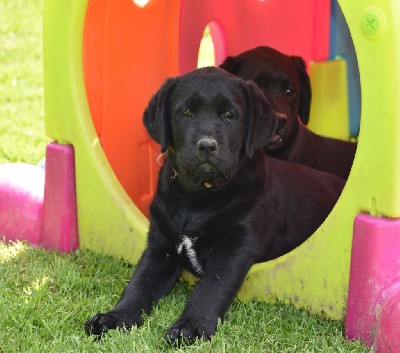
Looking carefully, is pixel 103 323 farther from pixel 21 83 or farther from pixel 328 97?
pixel 21 83

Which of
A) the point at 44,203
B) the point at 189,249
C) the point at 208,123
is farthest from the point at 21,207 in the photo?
the point at 208,123

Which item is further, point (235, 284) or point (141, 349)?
point (235, 284)

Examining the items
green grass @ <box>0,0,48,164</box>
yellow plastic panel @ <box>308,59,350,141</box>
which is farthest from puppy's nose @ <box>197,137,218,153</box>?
green grass @ <box>0,0,48,164</box>

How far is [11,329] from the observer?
373 cm

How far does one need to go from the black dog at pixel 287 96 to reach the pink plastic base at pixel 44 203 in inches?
46.9

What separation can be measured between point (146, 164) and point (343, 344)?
2.27 m

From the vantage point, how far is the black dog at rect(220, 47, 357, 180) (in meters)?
5.16

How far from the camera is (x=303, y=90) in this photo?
5.47 metres

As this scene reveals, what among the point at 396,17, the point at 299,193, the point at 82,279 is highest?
the point at 396,17

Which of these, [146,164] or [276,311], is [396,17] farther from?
[146,164]

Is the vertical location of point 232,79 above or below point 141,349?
above

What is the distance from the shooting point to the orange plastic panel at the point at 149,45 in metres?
5.08

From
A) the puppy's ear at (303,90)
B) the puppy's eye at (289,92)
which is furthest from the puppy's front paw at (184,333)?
the puppy's ear at (303,90)

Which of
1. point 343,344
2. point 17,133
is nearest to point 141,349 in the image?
point 343,344
